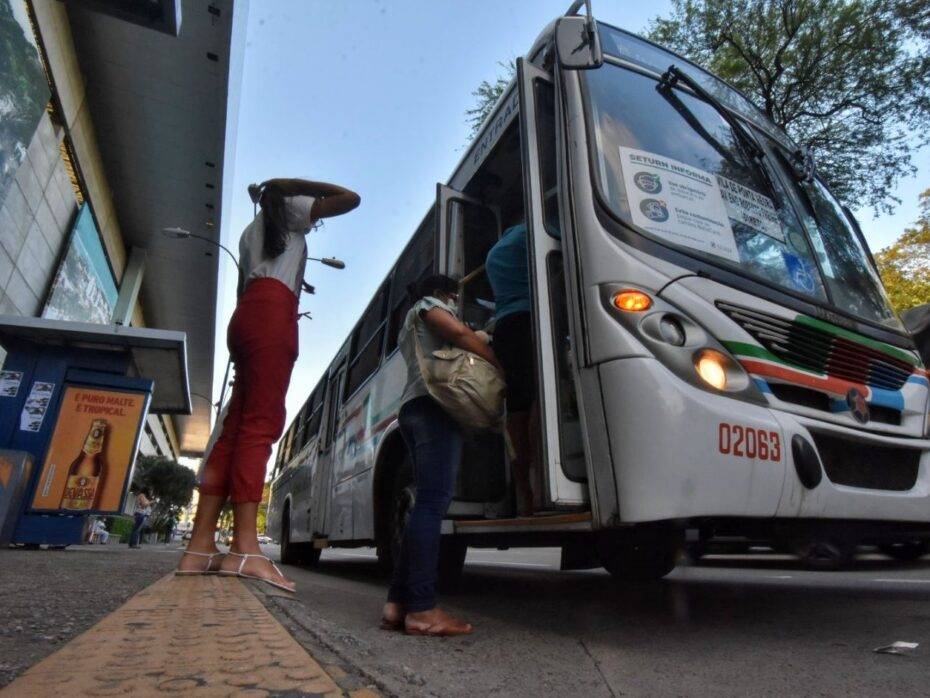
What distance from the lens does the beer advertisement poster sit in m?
8.66

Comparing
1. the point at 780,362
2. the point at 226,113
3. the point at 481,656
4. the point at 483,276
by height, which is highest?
the point at 226,113

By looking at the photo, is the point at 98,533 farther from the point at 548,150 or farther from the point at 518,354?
the point at 548,150

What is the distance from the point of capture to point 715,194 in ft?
10.5

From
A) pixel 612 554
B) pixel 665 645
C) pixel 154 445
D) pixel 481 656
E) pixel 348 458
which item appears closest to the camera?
pixel 481 656

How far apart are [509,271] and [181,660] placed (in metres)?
2.63

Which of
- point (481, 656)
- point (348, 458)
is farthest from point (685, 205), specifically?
point (348, 458)

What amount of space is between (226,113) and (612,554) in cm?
1469

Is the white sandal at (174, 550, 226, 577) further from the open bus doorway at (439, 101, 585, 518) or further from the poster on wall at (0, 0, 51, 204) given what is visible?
→ the poster on wall at (0, 0, 51, 204)

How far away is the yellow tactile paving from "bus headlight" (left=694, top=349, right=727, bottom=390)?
1.77 metres

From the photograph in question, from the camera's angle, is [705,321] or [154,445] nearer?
[705,321]

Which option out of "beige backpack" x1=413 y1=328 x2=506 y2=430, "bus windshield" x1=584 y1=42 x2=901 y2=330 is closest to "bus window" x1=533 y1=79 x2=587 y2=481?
"bus windshield" x1=584 y1=42 x2=901 y2=330

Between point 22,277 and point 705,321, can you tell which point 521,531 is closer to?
point 705,321

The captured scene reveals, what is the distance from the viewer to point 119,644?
132 cm

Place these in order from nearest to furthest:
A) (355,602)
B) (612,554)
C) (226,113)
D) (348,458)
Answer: (355,602)
(612,554)
(348,458)
(226,113)
